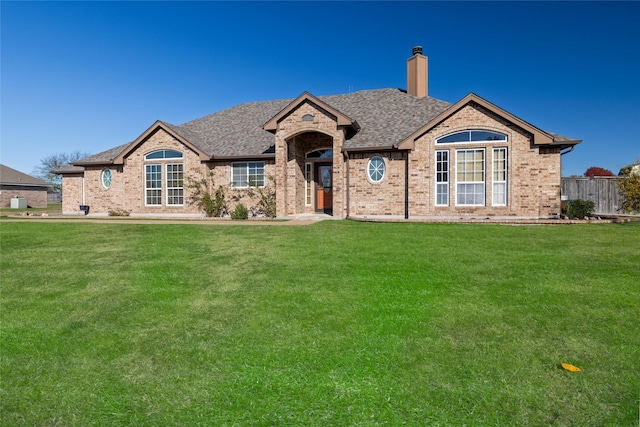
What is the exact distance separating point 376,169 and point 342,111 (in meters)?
6.27

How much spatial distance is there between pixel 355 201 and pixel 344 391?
15.3 meters

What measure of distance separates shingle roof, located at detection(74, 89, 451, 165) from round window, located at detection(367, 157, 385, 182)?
75cm

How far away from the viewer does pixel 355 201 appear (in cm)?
1759

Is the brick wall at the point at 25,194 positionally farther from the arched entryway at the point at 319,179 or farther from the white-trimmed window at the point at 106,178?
the arched entryway at the point at 319,179

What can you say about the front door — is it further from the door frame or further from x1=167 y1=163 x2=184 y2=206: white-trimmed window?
x1=167 y1=163 x2=184 y2=206: white-trimmed window

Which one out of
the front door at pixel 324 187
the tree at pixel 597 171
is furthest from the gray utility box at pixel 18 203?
the tree at pixel 597 171

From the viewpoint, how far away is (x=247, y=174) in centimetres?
1955

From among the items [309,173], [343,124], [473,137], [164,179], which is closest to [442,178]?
[473,137]

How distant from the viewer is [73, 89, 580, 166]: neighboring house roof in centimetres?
1639

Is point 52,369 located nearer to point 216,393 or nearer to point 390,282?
point 216,393

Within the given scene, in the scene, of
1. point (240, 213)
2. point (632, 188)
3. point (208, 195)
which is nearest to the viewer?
point (632, 188)

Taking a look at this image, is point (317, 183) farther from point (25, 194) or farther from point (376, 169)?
point (25, 194)

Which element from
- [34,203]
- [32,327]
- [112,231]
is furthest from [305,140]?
[34,203]

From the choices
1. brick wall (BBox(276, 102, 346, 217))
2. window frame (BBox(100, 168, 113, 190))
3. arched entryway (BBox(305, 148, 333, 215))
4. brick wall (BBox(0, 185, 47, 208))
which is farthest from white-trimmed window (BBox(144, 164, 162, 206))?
brick wall (BBox(0, 185, 47, 208))
